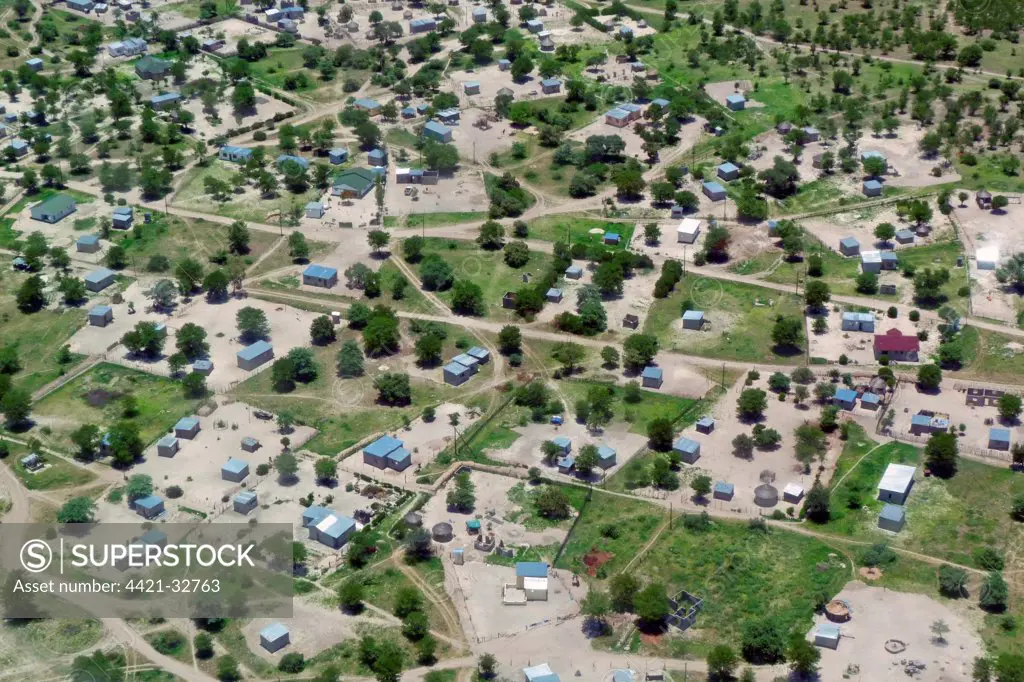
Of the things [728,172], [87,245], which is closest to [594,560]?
[728,172]

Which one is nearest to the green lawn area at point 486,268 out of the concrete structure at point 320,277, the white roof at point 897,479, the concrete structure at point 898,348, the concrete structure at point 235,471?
the concrete structure at point 320,277

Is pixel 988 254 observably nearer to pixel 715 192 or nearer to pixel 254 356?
pixel 715 192

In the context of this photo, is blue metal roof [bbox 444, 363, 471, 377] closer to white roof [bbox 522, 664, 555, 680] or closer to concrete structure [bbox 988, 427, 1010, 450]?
white roof [bbox 522, 664, 555, 680]

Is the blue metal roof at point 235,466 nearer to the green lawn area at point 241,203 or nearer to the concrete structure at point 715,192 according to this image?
the green lawn area at point 241,203

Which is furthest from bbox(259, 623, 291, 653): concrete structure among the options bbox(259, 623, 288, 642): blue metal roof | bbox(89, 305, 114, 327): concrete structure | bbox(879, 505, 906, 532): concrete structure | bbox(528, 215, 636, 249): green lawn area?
bbox(528, 215, 636, 249): green lawn area

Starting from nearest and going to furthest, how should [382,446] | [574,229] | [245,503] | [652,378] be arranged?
[245,503] → [382,446] → [652,378] → [574,229]
